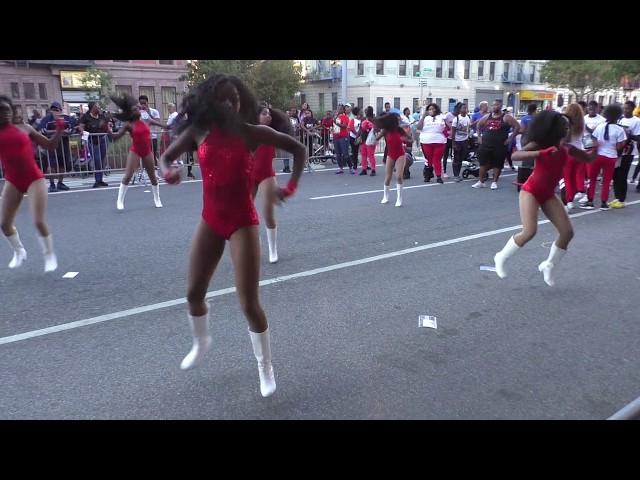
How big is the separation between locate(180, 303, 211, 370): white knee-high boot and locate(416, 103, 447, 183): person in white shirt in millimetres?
10367

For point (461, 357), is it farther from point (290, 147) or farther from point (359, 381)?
point (290, 147)

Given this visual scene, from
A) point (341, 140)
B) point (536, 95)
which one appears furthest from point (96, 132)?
point (536, 95)

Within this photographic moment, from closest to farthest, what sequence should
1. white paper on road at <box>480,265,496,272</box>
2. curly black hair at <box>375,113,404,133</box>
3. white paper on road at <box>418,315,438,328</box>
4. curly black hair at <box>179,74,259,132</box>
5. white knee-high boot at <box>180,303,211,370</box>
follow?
curly black hair at <box>179,74,259,132</box> → white knee-high boot at <box>180,303,211,370</box> → white paper on road at <box>418,315,438,328</box> → white paper on road at <box>480,265,496,272</box> → curly black hair at <box>375,113,404,133</box>

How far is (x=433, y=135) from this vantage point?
1254 cm

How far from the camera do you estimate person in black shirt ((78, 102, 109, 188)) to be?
13.0 meters

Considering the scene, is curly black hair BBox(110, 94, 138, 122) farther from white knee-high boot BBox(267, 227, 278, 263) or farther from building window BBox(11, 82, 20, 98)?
building window BBox(11, 82, 20, 98)

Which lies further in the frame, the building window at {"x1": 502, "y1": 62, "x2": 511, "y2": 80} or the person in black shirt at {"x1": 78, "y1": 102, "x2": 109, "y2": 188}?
the building window at {"x1": 502, "y1": 62, "x2": 511, "y2": 80}

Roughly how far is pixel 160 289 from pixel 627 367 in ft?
14.2

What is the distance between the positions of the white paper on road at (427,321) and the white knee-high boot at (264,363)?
1.64 metres

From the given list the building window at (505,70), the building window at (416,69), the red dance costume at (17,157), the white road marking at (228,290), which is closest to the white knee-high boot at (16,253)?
the red dance costume at (17,157)

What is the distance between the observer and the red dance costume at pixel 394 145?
951 cm

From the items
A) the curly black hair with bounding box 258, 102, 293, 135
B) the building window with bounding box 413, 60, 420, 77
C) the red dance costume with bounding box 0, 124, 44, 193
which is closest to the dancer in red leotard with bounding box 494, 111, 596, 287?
the curly black hair with bounding box 258, 102, 293, 135

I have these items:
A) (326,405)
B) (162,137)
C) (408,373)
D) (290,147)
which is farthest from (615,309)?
(162,137)

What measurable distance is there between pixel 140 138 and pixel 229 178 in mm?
6895
